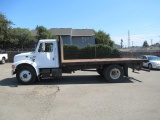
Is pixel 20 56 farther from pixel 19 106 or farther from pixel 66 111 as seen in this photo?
pixel 66 111

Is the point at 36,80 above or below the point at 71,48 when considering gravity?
below

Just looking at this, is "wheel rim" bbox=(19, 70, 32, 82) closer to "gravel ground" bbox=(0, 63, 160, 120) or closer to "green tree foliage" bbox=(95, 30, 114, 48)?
"gravel ground" bbox=(0, 63, 160, 120)

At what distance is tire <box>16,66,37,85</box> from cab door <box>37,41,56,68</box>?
1.92 feet

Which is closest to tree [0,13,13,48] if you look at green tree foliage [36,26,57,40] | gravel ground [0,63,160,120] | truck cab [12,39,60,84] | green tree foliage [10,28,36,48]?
green tree foliage [10,28,36,48]

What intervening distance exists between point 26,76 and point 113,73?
16.1ft

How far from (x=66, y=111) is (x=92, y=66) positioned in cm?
639

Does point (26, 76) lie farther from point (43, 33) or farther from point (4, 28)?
point (43, 33)

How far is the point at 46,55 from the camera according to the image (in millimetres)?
12812

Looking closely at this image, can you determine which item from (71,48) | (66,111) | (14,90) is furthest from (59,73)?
(71,48)

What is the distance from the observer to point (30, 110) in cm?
728

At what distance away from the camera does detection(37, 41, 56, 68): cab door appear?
502 inches

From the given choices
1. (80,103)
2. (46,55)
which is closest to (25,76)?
(46,55)

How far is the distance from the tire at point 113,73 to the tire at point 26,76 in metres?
4.05

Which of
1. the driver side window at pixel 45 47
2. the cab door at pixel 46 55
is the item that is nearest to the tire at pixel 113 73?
the cab door at pixel 46 55
